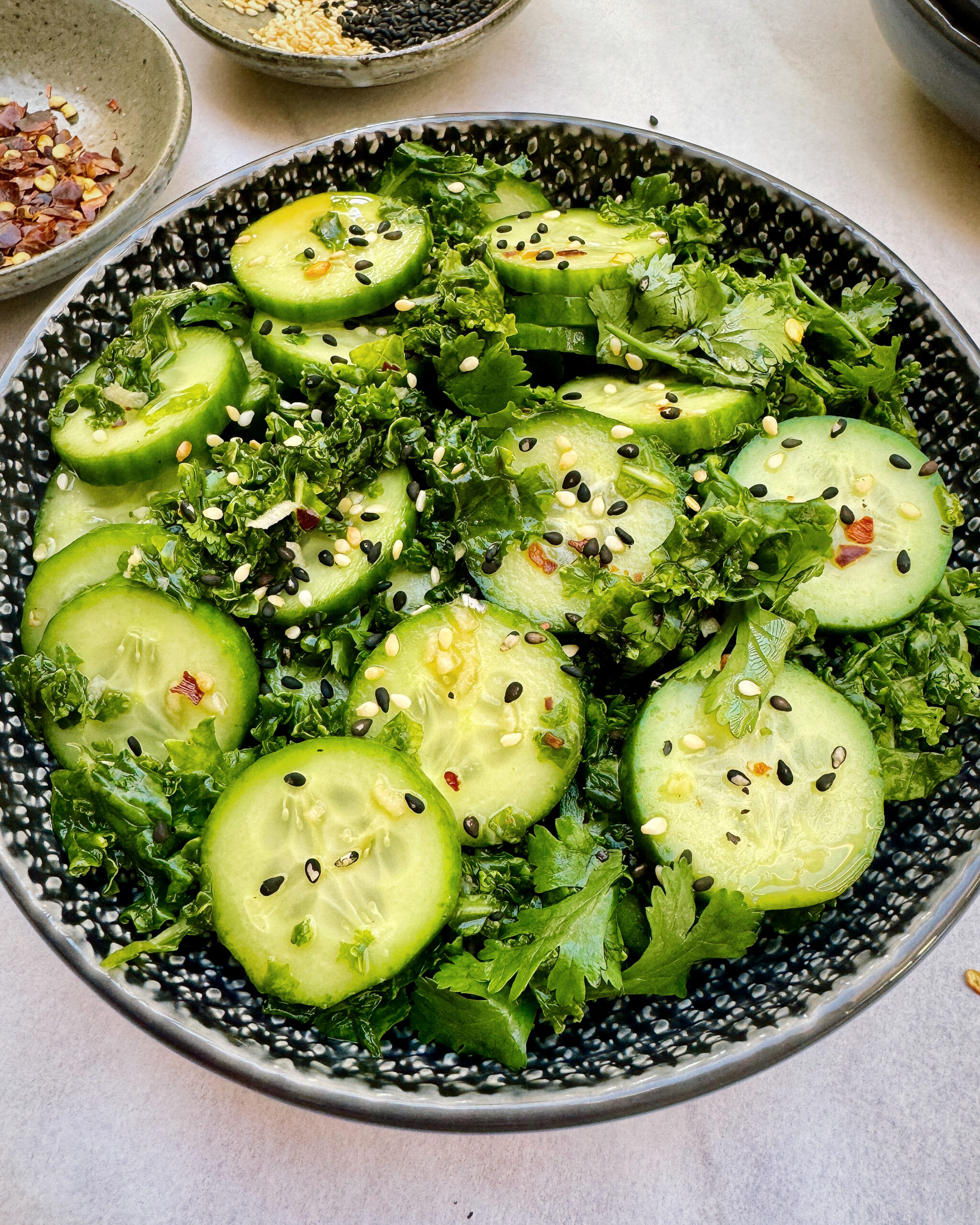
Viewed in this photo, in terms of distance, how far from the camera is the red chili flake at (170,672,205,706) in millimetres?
2340

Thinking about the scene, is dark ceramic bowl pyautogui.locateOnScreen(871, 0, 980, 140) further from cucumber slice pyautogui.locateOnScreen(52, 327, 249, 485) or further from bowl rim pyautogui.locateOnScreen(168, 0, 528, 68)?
cucumber slice pyautogui.locateOnScreen(52, 327, 249, 485)

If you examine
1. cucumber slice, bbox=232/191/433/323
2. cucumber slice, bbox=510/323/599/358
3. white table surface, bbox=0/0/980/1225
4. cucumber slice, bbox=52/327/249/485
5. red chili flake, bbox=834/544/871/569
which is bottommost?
white table surface, bbox=0/0/980/1225

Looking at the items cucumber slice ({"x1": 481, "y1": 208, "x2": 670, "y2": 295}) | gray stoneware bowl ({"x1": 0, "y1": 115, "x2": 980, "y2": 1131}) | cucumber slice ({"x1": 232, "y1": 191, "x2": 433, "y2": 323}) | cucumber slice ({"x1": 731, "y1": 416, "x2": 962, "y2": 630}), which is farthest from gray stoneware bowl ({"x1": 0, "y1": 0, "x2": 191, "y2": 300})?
cucumber slice ({"x1": 731, "y1": 416, "x2": 962, "y2": 630})

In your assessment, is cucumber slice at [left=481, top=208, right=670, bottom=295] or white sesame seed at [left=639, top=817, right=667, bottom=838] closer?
white sesame seed at [left=639, top=817, right=667, bottom=838]

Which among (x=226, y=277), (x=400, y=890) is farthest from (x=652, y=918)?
(x=226, y=277)

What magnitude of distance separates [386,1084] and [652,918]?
681 mm

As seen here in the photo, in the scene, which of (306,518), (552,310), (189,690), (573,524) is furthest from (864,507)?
(189,690)

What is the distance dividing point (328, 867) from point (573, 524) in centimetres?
114

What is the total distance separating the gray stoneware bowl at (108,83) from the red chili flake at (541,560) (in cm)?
208

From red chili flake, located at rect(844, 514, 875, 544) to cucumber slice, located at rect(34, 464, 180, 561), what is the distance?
1.89 m

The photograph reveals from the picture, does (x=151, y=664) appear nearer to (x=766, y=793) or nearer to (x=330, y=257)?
(x=330, y=257)

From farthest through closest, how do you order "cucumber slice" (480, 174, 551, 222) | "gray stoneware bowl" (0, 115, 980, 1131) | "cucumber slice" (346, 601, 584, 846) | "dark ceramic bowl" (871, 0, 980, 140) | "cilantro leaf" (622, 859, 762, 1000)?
"dark ceramic bowl" (871, 0, 980, 140), "cucumber slice" (480, 174, 551, 222), "cucumber slice" (346, 601, 584, 846), "cilantro leaf" (622, 859, 762, 1000), "gray stoneware bowl" (0, 115, 980, 1131)

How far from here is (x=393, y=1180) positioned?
2.47 m

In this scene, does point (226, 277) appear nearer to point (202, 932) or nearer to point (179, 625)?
point (179, 625)
